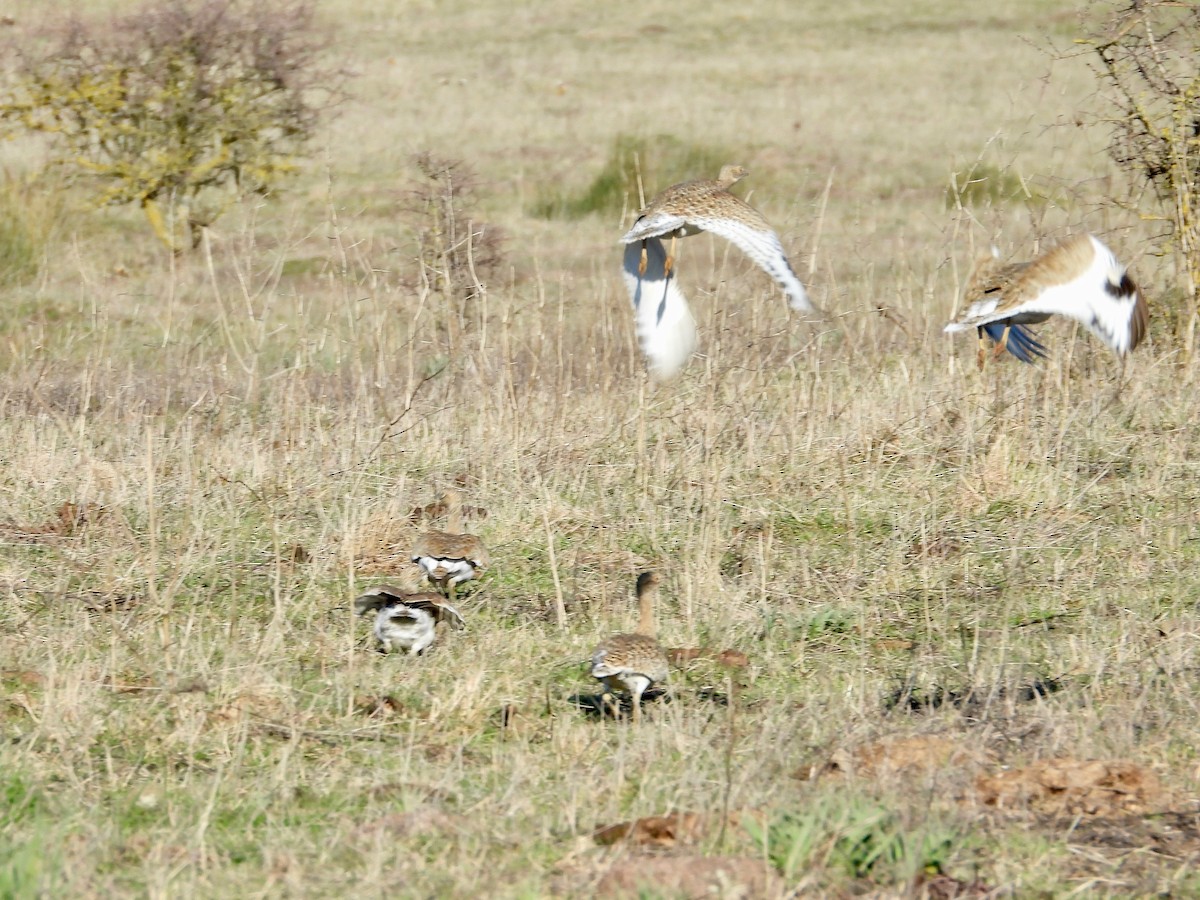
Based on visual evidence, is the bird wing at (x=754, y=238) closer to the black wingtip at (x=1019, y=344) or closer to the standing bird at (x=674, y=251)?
the standing bird at (x=674, y=251)

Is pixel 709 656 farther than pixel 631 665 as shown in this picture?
Yes

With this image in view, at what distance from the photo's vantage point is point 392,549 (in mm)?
5789

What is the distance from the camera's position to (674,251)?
6.38m

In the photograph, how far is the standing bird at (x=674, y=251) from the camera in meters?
6.36

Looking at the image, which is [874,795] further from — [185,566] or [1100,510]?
[1100,510]

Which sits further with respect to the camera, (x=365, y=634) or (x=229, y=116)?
(x=229, y=116)

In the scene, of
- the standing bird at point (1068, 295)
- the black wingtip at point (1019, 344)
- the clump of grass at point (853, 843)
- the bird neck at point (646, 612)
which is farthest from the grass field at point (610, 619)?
the standing bird at point (1068, 295)

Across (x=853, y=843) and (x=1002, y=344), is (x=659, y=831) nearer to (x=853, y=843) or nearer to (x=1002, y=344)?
(x=853, y=843)

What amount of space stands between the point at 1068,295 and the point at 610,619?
230cm

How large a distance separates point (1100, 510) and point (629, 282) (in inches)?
90.1

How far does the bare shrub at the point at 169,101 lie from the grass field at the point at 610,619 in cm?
532

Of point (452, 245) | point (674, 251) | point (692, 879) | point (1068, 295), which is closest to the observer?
point (692, 879)

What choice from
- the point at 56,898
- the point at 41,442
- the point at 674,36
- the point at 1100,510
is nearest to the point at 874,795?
the point at 56,898

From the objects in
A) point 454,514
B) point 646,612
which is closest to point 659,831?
point 646,612
